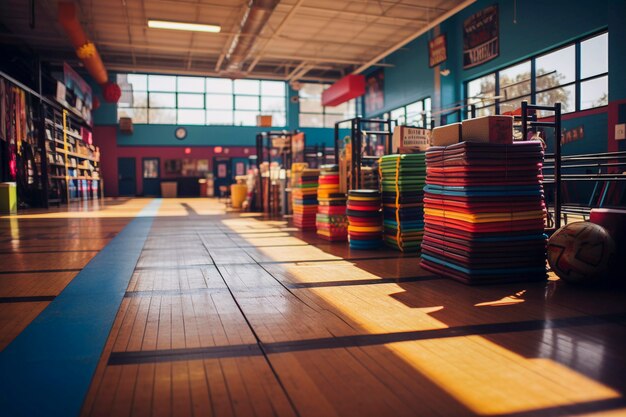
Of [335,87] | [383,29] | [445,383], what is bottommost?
[445,383]

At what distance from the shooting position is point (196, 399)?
1652 mm

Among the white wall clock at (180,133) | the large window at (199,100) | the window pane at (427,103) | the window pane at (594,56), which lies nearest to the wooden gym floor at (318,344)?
the window pane at (594,56)

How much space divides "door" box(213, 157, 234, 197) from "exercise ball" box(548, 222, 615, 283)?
23535 mm

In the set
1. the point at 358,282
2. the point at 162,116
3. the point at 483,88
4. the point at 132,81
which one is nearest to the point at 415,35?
the point at 483,88

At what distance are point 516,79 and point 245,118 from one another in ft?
50.0

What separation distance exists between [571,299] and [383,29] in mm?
15668

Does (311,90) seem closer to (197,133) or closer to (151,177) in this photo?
(197,133)

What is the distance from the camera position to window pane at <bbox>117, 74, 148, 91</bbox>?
23.8 metres

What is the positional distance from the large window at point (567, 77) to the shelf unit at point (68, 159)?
12832 millimetres

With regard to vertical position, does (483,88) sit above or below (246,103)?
below

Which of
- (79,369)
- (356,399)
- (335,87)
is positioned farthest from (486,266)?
(335,87)

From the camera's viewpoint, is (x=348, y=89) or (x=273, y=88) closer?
(x=348, y=89)

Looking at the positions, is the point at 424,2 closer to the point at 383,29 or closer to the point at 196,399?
the point at 383,29

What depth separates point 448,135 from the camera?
387cm
